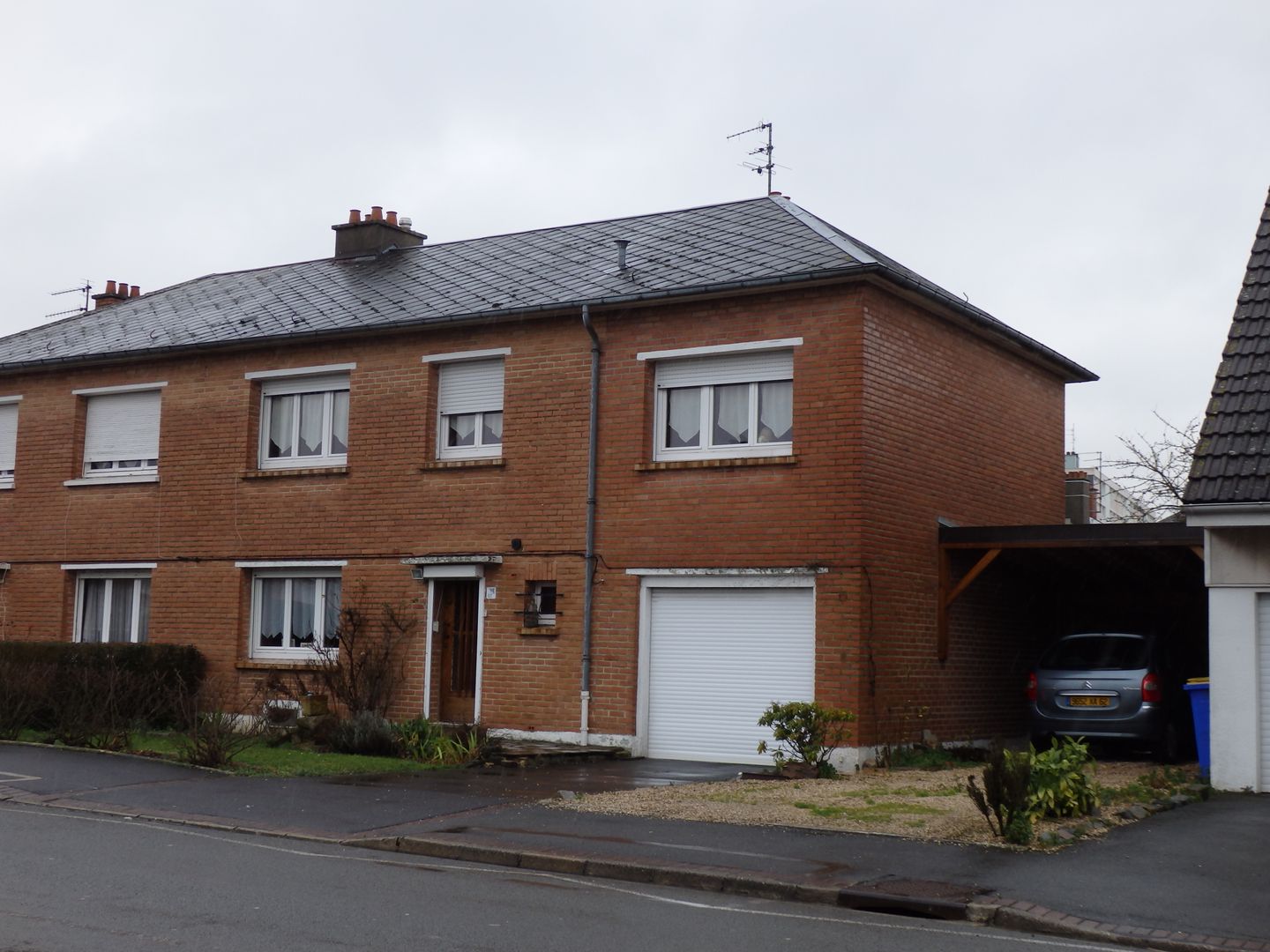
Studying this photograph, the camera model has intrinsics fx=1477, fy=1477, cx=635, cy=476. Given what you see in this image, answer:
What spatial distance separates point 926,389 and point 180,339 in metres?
11.3

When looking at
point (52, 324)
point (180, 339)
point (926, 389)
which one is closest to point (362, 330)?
point (180, 339)

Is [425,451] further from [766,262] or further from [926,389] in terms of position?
[926,389]

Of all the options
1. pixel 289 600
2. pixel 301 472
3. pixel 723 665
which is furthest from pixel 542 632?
pixel 301 472

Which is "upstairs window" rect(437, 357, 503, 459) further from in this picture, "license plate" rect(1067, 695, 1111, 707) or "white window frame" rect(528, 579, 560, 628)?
"license plate" rect(1067, 695, 1111, 707)

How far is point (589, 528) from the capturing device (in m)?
18.5

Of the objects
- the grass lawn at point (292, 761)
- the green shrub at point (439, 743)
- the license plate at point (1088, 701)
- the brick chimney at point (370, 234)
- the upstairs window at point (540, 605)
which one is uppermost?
the brick chimney at point (370, 234)

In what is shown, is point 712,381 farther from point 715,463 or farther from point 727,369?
point 715,463

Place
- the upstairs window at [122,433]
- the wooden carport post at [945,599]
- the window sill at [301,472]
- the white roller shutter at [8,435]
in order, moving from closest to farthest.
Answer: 1. the wooden carport post at [945,599]
2. the window sill at [301,472]
3. the upstairs window at [122,433]
4. the white roller shutter at [8,435]

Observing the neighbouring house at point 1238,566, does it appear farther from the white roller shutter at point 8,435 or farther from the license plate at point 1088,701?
the white roller shutter at point 8,435

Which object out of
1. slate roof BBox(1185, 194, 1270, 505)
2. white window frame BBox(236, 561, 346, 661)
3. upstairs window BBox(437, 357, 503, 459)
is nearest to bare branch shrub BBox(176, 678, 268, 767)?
white window frame BBox(236, 561, 346, 661)

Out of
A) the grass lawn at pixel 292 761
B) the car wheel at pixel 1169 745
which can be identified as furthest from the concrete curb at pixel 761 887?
the car wheel at pixel 1169 745

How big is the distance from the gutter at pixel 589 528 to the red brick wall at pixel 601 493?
11 cm

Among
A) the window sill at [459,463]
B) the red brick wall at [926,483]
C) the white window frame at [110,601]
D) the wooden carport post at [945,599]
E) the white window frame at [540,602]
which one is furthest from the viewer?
the white window frame at [110,601]

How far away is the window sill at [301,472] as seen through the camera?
20.7 meters
